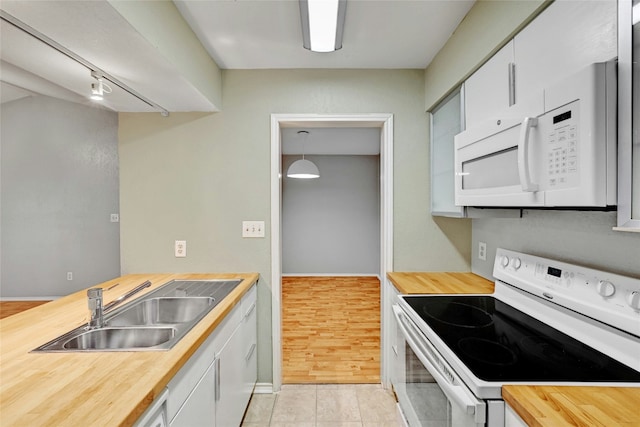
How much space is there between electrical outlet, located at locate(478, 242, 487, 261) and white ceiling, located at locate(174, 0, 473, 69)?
4.29 feet

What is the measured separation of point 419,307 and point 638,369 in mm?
758

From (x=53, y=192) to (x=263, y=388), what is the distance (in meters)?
1.85

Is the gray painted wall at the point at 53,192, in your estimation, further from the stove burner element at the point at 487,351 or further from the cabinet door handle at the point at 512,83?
the cabinet door handle at the point at 512,83

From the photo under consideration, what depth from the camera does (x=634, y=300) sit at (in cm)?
88

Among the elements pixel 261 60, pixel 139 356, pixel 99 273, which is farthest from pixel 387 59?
pixel 99 273

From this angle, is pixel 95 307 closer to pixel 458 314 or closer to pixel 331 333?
pixel 458 314

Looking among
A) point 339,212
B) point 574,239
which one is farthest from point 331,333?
point 339,212

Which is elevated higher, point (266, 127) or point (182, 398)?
point (266, 127)

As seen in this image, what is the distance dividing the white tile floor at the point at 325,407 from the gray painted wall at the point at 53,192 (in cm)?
145

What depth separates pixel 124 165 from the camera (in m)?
2.20

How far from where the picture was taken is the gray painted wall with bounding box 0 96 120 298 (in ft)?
4.41

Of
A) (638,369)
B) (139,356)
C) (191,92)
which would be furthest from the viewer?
(191,92)

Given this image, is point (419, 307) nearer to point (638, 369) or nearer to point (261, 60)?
point (638, 369)

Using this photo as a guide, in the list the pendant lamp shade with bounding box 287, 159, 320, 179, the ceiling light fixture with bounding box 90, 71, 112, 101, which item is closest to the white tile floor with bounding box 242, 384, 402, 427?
the ceiling light fixture with bounding box 90, 71, 112, 101
